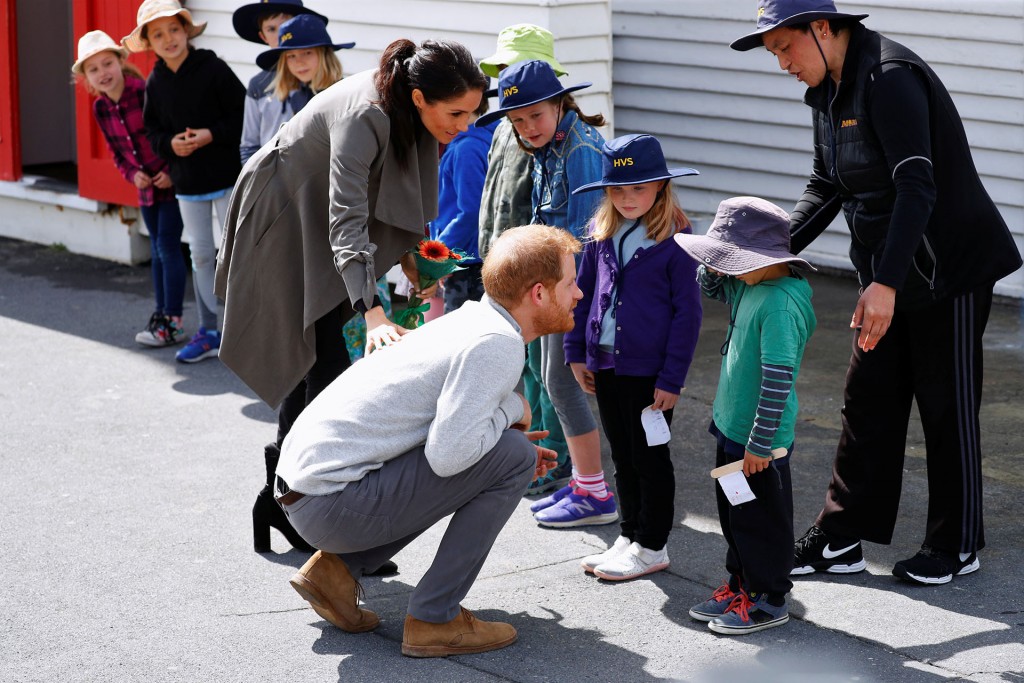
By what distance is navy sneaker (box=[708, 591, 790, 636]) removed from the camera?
3967mm

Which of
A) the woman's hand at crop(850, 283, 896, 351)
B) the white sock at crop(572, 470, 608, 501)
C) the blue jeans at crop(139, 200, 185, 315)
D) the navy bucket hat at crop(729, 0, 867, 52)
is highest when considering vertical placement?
the navy bucket hat at crop(729, 0, 867, 52)

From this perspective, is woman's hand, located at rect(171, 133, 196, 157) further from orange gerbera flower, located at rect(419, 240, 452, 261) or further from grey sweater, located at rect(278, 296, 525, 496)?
grey sweater, located at rect(278, 296, 525, 496)

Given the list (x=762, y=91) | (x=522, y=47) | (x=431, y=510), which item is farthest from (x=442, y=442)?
(x=762, y=91)

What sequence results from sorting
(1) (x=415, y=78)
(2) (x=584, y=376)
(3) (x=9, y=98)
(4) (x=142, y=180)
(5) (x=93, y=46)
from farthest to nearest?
(3) (x=9, y=98), (4) (x=142, y=180), (5) (x=93, y=46), (2) (x=584, y=376), (1) (x=415, y=78)

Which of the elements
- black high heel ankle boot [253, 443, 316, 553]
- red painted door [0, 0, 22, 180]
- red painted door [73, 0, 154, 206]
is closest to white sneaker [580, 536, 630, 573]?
black high heel ankle boot [253, 443, 316, 553]

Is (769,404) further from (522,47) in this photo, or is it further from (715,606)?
(522,47)

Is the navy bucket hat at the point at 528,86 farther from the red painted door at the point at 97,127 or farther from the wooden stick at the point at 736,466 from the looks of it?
the red painted door at the point at 97,127

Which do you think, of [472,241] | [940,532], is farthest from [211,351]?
[940,532]

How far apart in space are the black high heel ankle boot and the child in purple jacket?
102cm

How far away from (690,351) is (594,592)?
0.85 metres

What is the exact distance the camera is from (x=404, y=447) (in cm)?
376

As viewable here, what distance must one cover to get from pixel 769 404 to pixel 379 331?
3.96 ft

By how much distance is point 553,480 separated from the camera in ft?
17.5

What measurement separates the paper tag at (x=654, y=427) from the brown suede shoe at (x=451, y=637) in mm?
811
